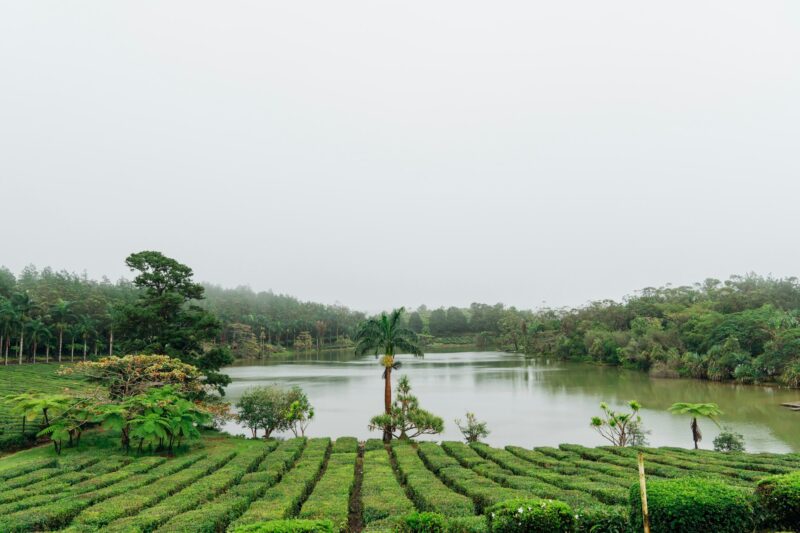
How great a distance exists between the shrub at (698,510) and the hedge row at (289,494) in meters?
8.68

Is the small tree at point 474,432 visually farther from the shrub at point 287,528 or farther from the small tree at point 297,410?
the shrub at point 287,528

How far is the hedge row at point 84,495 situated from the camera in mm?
12159

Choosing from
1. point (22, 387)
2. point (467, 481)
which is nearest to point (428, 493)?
point (467, 481)

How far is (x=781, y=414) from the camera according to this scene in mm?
37656

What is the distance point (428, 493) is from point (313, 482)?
4993 mm

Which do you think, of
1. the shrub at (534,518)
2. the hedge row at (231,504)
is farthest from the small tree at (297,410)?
the shrub at (534,518)

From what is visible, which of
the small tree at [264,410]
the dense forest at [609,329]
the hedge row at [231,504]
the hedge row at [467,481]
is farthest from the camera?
the dense forest at [609,329]

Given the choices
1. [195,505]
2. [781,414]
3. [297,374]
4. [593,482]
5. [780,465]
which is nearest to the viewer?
[195,505]

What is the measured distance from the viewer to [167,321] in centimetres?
3291

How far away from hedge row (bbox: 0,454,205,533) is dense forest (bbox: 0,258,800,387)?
14.9 meters

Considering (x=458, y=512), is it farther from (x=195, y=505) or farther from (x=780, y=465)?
(x=780, y=465)

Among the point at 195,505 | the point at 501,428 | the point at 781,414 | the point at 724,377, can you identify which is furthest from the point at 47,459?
the point at 724,377

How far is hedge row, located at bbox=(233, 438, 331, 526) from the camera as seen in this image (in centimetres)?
1201

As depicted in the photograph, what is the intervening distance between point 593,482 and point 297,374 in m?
61.9
